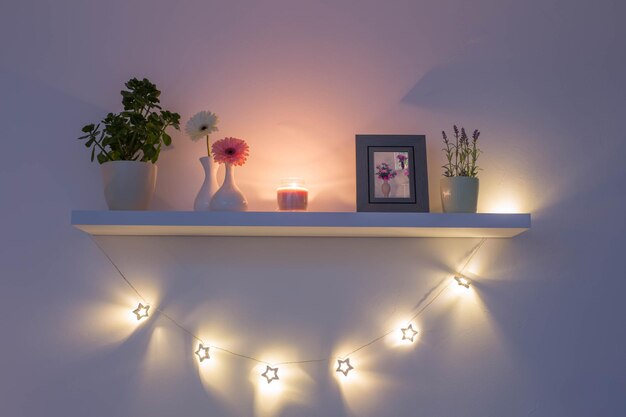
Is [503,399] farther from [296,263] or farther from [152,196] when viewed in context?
[152,196]

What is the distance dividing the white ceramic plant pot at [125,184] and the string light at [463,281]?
895mm

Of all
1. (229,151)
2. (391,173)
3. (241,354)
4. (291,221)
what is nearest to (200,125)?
(229,151)

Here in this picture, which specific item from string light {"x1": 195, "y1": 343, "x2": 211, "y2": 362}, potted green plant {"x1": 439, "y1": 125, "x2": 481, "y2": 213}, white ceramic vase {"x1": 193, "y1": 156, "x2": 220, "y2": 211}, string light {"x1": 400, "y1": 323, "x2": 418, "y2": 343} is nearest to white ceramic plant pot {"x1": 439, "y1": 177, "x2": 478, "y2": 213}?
potted green plant {"x1": 439, "y1": 125, "x2": 481, "y2": 213}

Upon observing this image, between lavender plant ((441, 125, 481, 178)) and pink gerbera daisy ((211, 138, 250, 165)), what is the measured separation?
0.57m

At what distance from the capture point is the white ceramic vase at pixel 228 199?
1382 millimetres

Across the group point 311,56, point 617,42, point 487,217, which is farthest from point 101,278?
point 617,42

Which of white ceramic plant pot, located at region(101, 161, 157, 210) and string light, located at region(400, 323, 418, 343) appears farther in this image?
string light, located at region(400, 323, 418, 343)

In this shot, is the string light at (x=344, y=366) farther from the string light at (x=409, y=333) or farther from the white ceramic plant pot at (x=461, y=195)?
the white ceramic plant pot at (x=461, y=195)

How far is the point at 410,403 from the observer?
4.81 ft

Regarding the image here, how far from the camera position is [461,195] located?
1409mm

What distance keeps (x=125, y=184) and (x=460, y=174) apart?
908 millimetres

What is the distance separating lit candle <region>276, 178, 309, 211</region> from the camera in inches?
54.8

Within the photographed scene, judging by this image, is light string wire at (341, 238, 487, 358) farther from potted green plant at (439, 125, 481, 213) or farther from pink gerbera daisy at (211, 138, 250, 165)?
pink gerbera daisy at (211, 138, 250, 165)

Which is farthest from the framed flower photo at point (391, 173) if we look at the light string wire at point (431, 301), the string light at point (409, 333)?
the string light at point (409, 333)
